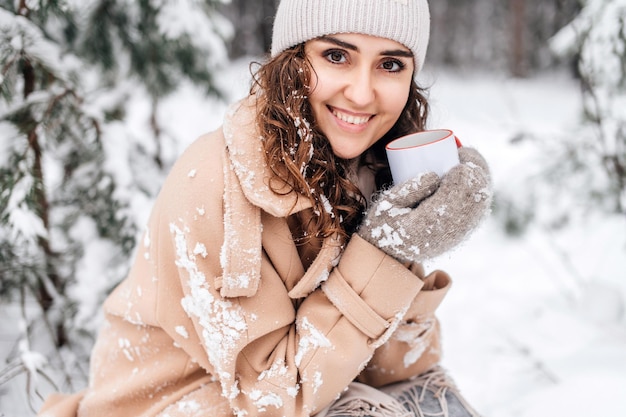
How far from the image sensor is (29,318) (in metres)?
2.43

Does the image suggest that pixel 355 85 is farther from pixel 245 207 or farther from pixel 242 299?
pixel 242 299

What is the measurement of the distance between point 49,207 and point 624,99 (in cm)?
277

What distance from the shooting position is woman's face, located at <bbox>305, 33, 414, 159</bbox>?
1.40 meters

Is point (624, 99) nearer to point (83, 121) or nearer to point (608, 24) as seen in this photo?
point (608, 24)

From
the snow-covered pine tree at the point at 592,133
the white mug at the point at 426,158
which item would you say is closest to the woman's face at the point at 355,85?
the white mug at the point at 426,158

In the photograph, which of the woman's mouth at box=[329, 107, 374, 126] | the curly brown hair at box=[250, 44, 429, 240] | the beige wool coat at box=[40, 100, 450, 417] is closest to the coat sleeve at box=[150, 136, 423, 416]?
the beige wool coat at box=[40, 100, 450, 417]

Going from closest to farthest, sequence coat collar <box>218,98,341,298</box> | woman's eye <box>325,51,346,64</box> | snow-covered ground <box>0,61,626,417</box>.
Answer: coat collar <box>218,98,341,298</box> → woman's eye <box>325,51,346,64</box> → snow-covered ground <box>0,61,626,417</box>

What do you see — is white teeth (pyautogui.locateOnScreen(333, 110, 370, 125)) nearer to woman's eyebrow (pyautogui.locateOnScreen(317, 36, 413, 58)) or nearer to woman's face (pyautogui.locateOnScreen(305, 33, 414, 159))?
woman's face (pyautogui.locateOnScreen(305, 33, 414, 159))

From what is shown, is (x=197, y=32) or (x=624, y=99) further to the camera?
(x=197, y=32)

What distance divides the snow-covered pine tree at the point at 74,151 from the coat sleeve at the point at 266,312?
0.72 meters

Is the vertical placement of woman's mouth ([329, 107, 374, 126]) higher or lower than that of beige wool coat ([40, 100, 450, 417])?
higher

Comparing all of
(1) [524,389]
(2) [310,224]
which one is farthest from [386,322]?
(1) [524,389]

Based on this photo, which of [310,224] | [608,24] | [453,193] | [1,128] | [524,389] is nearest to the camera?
[453,193]

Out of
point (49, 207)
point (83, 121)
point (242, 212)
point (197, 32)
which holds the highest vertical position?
point (197, 32)
